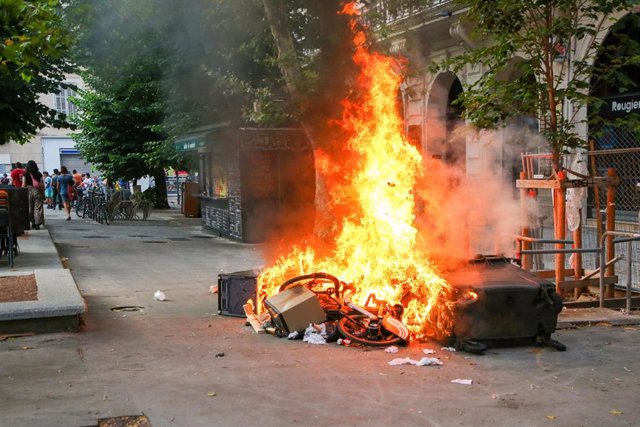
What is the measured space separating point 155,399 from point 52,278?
14.7 feet

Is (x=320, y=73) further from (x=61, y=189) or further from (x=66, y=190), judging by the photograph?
(x=61, y=189)

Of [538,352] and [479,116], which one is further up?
[479,116]

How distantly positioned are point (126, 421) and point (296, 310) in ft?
8.46

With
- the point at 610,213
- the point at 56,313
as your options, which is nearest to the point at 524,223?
the point at 610,213

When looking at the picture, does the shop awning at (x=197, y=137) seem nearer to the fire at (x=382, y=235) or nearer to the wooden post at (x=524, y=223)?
the fire at (x=382, y=235)

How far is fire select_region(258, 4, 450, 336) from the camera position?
6762mm

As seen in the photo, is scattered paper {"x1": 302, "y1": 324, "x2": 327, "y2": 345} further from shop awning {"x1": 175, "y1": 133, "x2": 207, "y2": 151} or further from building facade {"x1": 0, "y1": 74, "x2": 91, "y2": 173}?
building facade {"x1": 0, "y1": 74, "x2": 91, "y2": 173}

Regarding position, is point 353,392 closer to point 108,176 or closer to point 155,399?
point 155,399

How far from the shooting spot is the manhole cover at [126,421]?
4391 mm

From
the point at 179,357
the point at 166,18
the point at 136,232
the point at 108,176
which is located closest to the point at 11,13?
the point at 179,357

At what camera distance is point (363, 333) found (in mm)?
6570

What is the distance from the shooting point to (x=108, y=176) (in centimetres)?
2891

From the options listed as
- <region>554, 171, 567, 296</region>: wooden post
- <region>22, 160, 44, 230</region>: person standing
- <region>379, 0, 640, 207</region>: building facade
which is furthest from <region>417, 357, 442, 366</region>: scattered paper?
<region>22, 160, 44, 230</region>: person standing

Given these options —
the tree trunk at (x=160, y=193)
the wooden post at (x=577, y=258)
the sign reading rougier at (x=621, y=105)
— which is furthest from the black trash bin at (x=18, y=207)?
the tree trunk at (x=160, y=193)
